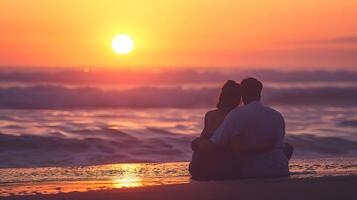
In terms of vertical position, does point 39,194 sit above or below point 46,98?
below

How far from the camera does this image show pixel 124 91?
3222 centimetres

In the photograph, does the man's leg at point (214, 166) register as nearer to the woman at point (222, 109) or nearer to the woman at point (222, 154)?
the woman at point (222, 154)

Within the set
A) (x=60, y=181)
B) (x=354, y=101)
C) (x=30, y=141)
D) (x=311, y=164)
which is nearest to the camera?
(x=60, y=181)

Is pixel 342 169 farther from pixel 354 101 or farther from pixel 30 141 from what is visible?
pixel 354 101

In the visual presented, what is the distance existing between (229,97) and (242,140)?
1.84 feet

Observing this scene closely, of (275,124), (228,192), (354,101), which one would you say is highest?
(354,101)

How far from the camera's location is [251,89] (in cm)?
664

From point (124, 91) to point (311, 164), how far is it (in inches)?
914

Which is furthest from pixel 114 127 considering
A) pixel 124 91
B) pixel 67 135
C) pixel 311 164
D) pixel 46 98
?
pixel 124 91

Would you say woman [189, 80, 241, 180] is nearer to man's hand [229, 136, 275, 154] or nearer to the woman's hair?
the woman's hair

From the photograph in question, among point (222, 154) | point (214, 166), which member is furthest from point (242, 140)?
point (214, 166)

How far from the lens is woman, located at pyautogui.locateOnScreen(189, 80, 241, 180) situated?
7.02 m

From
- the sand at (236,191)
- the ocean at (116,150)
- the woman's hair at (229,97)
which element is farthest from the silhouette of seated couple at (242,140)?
the ocean at (116,150)

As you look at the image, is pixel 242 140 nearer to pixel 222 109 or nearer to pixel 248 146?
pixel 248 146
